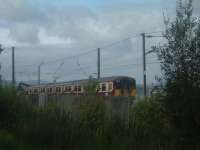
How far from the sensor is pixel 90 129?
16703 mm

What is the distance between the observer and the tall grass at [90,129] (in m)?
14.0

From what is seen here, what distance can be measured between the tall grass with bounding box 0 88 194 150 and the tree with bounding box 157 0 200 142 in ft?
2.53

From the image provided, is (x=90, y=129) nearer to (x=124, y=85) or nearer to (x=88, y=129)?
(x=88, y=129)

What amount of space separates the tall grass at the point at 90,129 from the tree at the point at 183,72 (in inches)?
30.3

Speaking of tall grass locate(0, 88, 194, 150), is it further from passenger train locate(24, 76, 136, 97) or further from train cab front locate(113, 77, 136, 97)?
train cab front locate(113, 77, 136, 97)

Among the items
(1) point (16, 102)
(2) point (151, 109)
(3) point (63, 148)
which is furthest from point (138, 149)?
(1) point (16, 102)

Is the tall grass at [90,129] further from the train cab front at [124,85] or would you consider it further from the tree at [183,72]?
the train cab front at [124,85]

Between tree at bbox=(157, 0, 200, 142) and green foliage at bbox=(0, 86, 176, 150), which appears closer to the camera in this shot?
tree at bbox=(157, 0, 200, 142)

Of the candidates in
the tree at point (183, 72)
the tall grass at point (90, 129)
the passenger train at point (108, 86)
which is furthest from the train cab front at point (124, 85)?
the tree at point (183, 72)

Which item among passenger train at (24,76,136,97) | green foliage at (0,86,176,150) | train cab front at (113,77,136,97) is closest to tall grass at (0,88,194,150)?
green foliage at (0,86,176,150)

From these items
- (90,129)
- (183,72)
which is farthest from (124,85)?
(183,72)

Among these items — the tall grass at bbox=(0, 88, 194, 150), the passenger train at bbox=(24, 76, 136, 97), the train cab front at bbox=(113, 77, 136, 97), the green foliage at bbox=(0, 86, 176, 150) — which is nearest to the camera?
the tall grass at bbox=(0, 88, 194, 150)

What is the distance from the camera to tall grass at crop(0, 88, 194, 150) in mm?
13979

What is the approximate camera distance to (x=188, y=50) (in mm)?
12391
